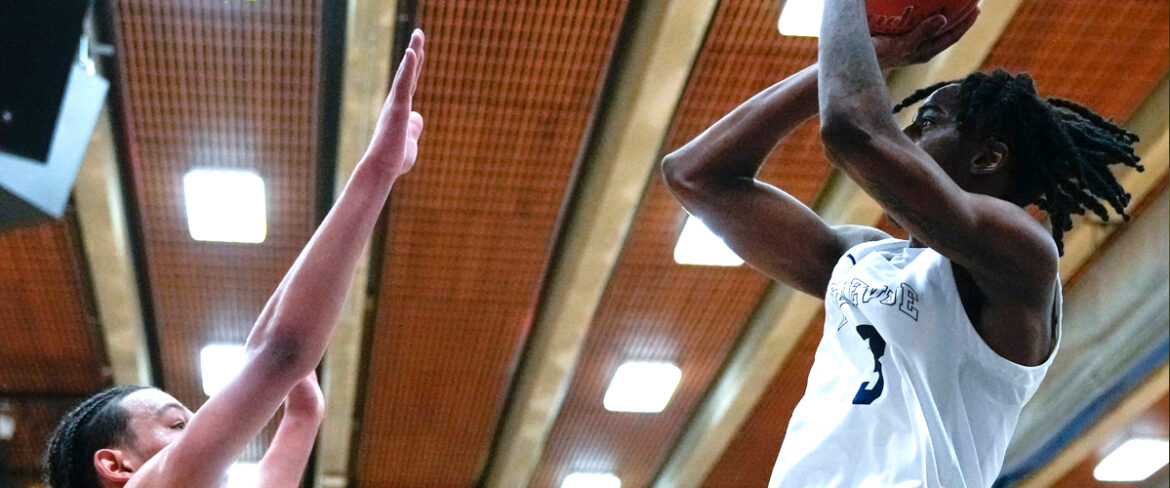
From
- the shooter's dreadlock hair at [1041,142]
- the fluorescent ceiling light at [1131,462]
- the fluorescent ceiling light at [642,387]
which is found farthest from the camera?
the fluorescent ceiling light at [642,387]

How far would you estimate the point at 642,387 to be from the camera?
6941mm

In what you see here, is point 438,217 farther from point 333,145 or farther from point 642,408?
point 642,408

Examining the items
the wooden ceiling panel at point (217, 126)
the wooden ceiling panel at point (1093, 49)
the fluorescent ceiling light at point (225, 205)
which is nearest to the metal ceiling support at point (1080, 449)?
the wooden ceiling panel at point (1093, 49)

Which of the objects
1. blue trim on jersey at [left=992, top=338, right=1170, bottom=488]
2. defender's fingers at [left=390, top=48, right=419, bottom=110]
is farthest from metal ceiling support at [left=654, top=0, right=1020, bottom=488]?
defender's fingers at [left=390, top=48, right=419, bottom=110]

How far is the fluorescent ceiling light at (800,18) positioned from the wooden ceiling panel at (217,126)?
1.59m

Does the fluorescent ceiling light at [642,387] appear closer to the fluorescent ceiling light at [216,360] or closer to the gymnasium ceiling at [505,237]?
the gymnasium ceiling at [505,237]

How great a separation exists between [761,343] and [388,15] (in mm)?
2956

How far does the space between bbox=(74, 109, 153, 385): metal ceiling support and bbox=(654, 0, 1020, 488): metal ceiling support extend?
294 cm

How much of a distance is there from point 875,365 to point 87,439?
1120mm

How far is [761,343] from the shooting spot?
6.34m

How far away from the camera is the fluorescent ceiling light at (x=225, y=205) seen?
509 centimetres

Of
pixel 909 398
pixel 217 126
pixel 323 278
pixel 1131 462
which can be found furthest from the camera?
pixel 1131 462

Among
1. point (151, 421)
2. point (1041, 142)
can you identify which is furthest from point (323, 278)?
point (1041, 142)

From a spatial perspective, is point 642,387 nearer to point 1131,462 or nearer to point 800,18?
point 1131,462
